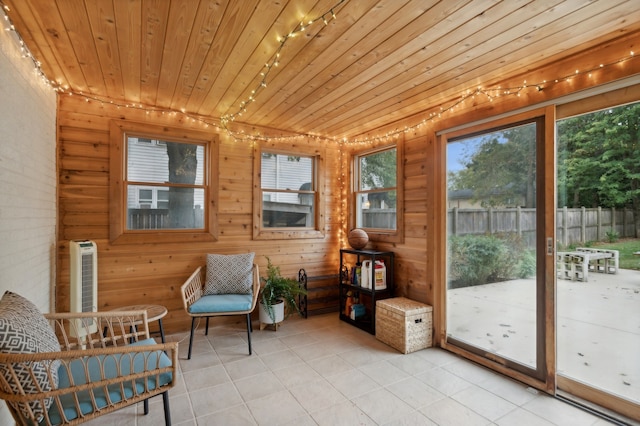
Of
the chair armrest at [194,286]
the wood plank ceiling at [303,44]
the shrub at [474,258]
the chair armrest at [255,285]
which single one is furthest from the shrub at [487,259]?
the chair armrest at [194,286]

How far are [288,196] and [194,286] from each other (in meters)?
1.62

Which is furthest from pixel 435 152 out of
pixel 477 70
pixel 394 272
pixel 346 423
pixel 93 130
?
pixel 93 130

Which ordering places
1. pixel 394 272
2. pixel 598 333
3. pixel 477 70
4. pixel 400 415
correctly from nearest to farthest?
pixel 400 415 → pixel 598 333 → pixel 477 70 → pixel 394 272

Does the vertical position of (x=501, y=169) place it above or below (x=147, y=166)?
below

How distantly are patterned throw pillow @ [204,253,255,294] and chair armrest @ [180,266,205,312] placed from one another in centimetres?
9

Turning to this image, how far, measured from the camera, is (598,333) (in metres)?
2.21

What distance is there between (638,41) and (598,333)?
1.89m

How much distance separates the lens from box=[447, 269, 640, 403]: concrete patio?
6.77ft

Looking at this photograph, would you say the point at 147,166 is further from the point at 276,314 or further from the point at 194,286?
the point at 276,314

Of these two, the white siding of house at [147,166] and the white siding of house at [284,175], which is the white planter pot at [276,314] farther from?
the white siding of house at [147,166]

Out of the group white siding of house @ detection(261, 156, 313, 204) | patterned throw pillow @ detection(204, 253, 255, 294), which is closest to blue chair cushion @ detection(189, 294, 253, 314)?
patterned throw pillow @ detection(204, 253, 255, 294)

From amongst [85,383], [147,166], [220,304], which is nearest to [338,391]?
[220,304]

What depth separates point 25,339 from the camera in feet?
4.30

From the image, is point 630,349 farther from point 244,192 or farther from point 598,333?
point 244,192
